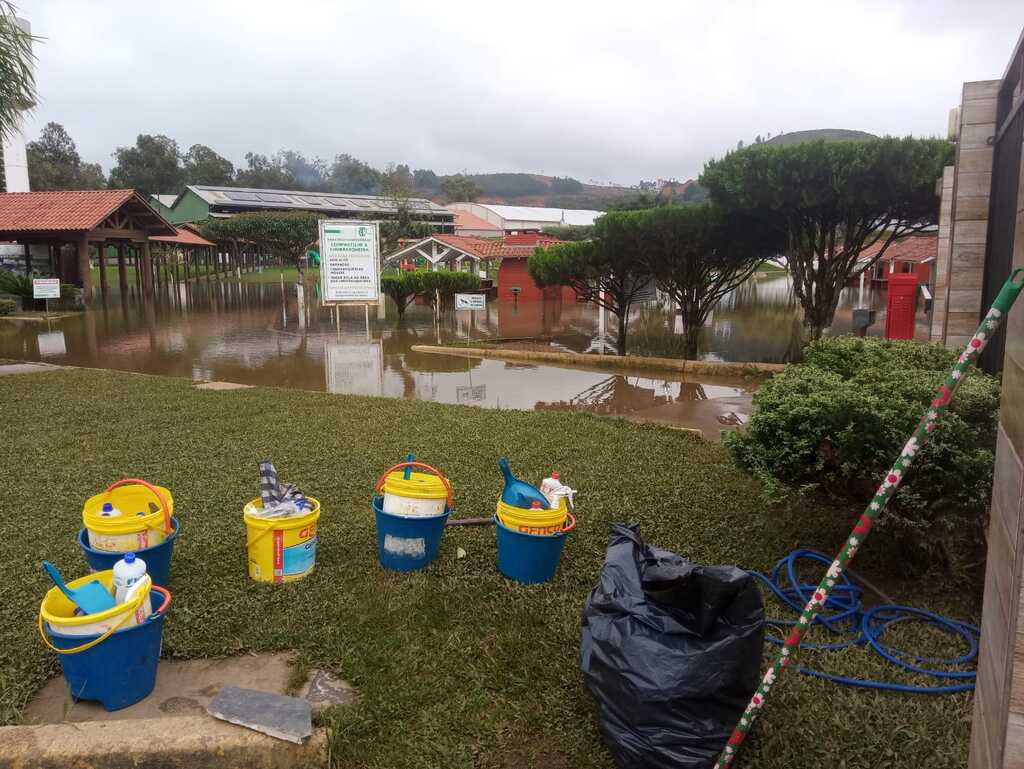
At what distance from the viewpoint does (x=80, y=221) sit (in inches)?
967

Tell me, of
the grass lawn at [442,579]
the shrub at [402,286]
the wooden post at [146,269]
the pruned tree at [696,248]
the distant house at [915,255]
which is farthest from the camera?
the wooden post at [146,269]

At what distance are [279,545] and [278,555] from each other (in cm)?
6

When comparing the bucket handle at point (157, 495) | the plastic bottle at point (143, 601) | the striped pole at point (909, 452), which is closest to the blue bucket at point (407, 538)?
the bucket handle at point (157, 495)

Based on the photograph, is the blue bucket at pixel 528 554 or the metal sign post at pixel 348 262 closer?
the blue bucket at pixel 528 554

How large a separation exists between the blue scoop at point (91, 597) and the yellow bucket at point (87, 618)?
0.12 ft

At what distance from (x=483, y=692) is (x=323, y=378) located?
9.44 metres

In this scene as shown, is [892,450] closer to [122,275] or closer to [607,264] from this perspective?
[607,264]

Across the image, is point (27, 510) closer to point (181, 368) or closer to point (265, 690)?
point (265, 690)

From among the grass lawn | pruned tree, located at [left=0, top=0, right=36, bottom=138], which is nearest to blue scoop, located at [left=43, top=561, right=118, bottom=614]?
the grass lawn

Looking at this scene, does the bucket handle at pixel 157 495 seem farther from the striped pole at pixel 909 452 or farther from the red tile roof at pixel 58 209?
the red tile roof at pixel 58 209

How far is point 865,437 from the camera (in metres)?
3.68

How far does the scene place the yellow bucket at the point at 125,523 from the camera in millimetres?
3395

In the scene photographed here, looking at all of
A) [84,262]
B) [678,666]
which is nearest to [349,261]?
[84,262]

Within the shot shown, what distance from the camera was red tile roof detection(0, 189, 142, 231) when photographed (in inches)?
969
